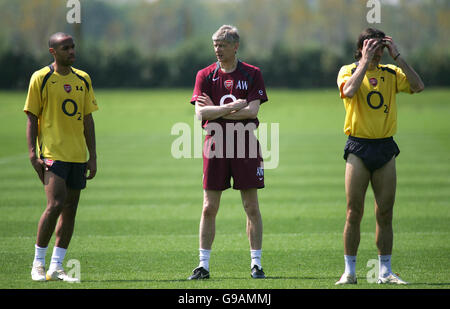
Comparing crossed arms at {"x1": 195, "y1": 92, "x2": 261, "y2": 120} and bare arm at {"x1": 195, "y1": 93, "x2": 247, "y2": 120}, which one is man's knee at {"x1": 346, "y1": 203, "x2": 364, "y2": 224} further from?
bare arm at {"x1": 195, "y1": 93, "x2": 247, "y2": 120}

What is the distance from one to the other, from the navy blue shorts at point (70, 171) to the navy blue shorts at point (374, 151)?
9.01ft

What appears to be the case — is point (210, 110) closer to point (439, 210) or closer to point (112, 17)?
point (439, 210)

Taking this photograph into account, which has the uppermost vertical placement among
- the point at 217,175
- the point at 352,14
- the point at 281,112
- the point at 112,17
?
the point at 112,17

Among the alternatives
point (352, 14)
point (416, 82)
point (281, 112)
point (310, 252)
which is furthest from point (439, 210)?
point (352, 14)

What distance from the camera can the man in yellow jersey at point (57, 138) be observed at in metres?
6.82

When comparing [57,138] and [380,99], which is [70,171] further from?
[380,99]

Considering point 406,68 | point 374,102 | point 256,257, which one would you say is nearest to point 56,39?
point 256,257

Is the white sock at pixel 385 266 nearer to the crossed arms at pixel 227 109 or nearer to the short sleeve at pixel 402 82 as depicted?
the short sleeve at pixel 402 82

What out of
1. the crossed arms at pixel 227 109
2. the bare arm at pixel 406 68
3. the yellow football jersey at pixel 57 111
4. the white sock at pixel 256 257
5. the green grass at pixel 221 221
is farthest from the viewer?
the green grass at pixel 221 221

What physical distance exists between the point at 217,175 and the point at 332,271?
1.71 m

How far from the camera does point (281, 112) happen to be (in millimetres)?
46344

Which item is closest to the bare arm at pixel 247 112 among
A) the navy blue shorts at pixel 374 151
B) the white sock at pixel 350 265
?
the navy blue shorts at pixel 374 151

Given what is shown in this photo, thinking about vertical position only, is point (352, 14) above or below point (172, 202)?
above

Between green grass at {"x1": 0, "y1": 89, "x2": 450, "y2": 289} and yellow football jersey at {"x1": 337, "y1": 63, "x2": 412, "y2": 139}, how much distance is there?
1.53 meters
